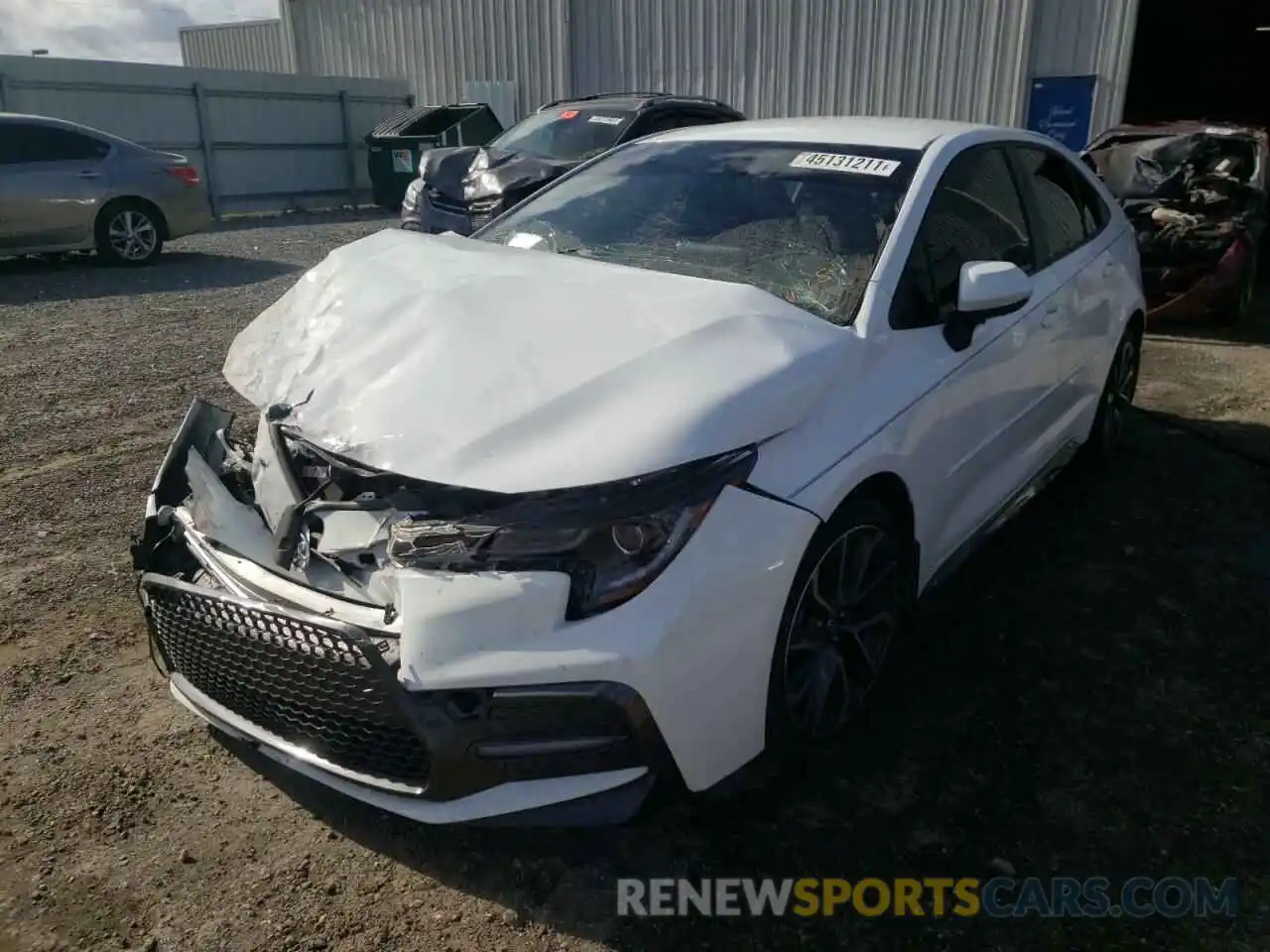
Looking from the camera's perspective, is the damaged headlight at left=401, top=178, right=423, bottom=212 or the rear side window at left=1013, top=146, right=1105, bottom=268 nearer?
the rear side window at left=1013, top=146, right=1105, bottom=268

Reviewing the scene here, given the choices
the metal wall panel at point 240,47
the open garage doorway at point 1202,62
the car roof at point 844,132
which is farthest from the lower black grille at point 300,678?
the metal wall panel at point 240,47

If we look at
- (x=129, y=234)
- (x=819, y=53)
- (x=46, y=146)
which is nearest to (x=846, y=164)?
(x=129, y=234)

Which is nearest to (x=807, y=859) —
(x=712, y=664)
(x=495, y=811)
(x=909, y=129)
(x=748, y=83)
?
(x=712, y=664)

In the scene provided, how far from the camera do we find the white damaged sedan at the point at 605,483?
6.54ft

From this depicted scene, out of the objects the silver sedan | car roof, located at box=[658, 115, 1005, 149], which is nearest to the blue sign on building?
car roof, located at box=[658, 115, 1005, 149]

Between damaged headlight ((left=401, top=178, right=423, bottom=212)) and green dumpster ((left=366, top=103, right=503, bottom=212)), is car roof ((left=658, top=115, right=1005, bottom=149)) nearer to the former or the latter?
damaged headlight ((left=401, top=178, right=423, bottom=212))

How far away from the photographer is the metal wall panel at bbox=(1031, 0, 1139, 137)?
12312mm

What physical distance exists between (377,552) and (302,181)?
710 inches

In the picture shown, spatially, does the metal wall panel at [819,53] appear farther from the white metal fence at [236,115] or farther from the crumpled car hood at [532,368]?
the crumpled car hood at [532,368]

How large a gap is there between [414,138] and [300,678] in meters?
16.3

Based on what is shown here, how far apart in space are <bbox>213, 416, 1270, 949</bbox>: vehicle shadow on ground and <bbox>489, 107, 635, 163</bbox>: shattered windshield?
6.13 meters

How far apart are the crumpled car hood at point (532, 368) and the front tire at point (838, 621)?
374 mm

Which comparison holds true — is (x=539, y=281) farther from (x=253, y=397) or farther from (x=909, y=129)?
(x=909, y=129)

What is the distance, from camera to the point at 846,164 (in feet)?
10.5
